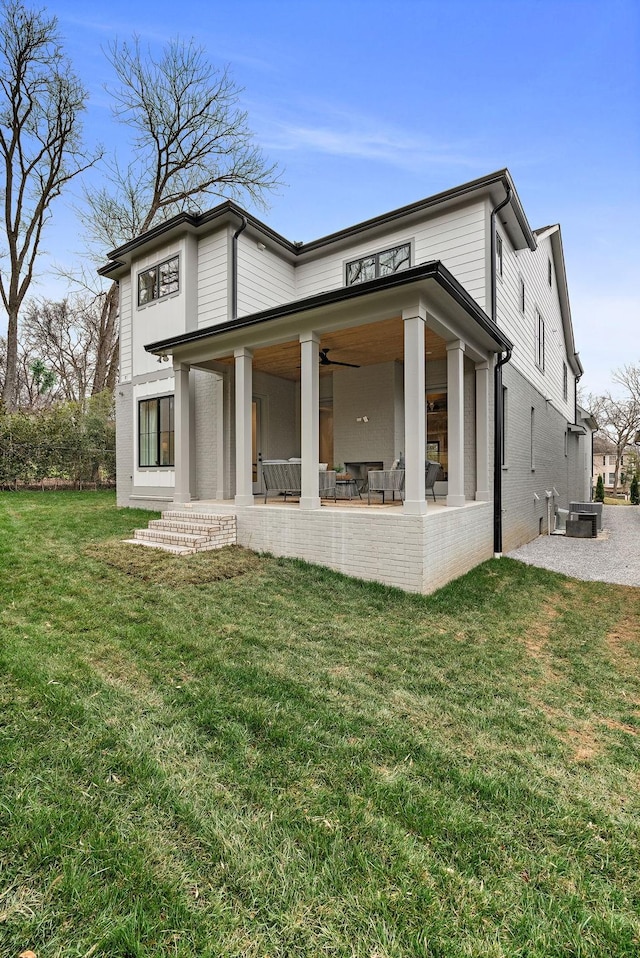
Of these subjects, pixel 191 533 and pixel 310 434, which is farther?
pixel 191 533

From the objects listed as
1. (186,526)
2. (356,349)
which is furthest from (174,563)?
(356,349)

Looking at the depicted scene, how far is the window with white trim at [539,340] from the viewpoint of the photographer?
41.3 feet

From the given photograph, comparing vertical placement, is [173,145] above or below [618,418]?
above

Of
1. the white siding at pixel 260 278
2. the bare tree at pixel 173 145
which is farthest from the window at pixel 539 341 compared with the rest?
the bare tree at pixel 173 145

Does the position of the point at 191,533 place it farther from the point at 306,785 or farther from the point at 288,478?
the point at 306,785

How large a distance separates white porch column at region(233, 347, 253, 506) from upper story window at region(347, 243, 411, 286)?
140 inches

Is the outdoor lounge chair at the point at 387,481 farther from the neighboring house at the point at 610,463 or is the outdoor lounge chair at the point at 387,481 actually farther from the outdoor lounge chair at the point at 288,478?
the neighboring house at the point at 610,463

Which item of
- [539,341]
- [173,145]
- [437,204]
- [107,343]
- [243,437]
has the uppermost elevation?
[173,145]

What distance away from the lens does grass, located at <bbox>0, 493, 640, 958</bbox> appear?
5.27ft

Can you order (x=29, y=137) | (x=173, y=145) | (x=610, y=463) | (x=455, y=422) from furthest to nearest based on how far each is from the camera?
(x=610, y=463)
(x=29, y=137)
(x=173, y=145)
(x=455, y=422)

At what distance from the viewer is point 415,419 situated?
5.75m

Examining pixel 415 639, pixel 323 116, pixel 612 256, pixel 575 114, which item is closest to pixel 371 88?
pixel 323 116

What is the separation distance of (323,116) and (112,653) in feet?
52.4

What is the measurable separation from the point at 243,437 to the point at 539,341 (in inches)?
383
